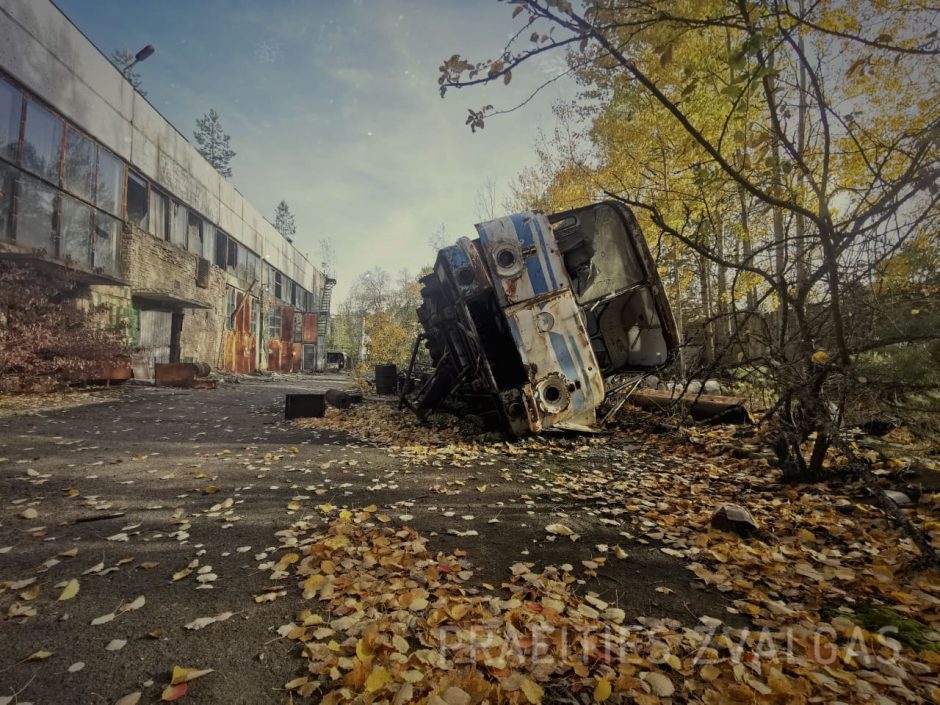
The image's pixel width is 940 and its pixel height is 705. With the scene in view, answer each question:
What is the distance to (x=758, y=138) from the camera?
2926 millimetres

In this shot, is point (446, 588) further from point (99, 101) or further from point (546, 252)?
point (99, 101)

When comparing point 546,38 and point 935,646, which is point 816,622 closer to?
point 935,646

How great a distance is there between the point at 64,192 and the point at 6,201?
200 centimetres

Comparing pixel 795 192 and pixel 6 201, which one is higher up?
pixel 6 201

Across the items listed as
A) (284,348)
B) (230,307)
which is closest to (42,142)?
(230,307)

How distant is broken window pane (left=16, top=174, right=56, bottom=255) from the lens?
416 inches

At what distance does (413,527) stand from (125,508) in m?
2.67

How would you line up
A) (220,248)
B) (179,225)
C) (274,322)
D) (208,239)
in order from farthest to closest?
(274,322)
(220,248)
(208,239)
(179,225)

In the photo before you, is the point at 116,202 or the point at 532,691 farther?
the point at 116,202

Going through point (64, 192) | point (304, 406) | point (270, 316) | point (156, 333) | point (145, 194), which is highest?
point (145, 194)

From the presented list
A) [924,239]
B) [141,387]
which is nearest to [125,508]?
[924,239]

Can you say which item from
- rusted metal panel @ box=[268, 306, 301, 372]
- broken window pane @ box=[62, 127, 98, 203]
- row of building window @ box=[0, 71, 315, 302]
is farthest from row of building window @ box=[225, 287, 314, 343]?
broken window pane @ box=[62, 127, 98, 203]

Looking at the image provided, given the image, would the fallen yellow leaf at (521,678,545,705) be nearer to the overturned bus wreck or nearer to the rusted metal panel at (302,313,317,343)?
the overturned bus wreck

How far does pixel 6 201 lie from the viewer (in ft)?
33.3
